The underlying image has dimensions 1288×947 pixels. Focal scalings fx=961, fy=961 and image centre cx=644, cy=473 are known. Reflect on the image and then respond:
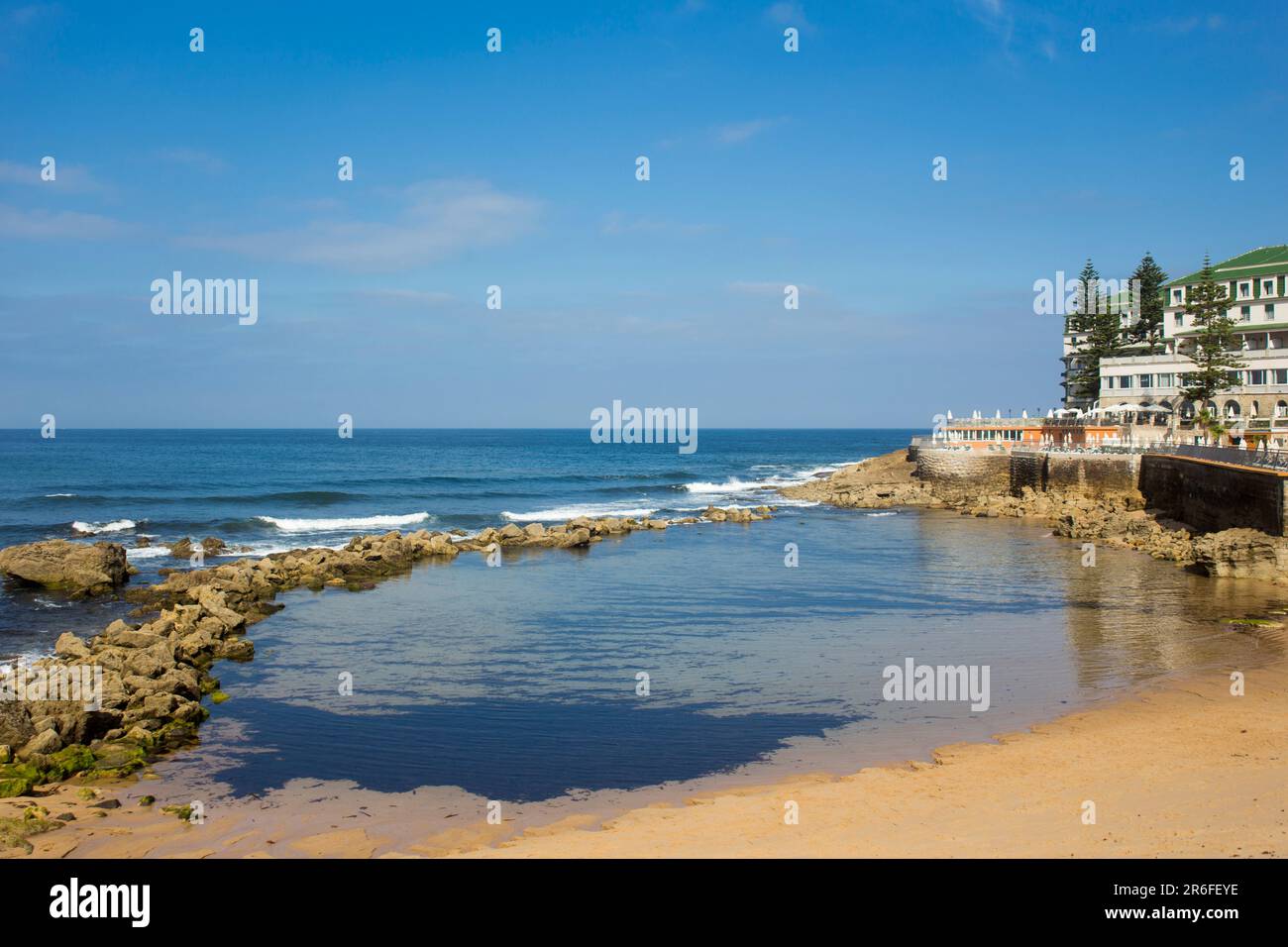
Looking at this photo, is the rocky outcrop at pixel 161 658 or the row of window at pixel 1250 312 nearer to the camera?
the rocky outcrop at pixel 161 658

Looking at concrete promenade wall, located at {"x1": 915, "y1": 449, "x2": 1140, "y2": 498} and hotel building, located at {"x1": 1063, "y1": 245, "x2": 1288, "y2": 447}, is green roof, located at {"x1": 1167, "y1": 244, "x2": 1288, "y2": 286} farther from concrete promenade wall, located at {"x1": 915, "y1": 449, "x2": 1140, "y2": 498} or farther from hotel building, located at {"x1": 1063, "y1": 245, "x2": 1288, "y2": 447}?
concrete promenade wall, located at {"x1": 915, "y1": 449, "x2": 1140, "y2": 498}

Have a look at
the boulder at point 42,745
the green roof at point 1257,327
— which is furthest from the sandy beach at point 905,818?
the green roof at point 1257,327

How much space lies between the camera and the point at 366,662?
788 inches

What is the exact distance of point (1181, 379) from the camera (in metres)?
63.3

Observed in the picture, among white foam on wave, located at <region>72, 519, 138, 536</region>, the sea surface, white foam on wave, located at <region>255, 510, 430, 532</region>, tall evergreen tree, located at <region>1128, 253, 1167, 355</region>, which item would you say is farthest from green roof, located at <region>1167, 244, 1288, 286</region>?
white foam on wave, located at <region>72, 519, 138, 536</region>

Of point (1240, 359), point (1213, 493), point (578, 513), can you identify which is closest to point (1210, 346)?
point (1240, 359)

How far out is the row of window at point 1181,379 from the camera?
56.8m

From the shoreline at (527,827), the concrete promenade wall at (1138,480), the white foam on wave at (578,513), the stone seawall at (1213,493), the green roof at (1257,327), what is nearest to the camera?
the shoreline at (527,827)

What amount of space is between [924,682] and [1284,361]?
5192cm

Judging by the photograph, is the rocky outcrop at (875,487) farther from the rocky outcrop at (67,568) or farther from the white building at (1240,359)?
the rocky outcrop at (67,568)

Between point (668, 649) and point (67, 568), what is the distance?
20.4m

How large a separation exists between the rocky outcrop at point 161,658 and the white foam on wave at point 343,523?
12.0 meters
